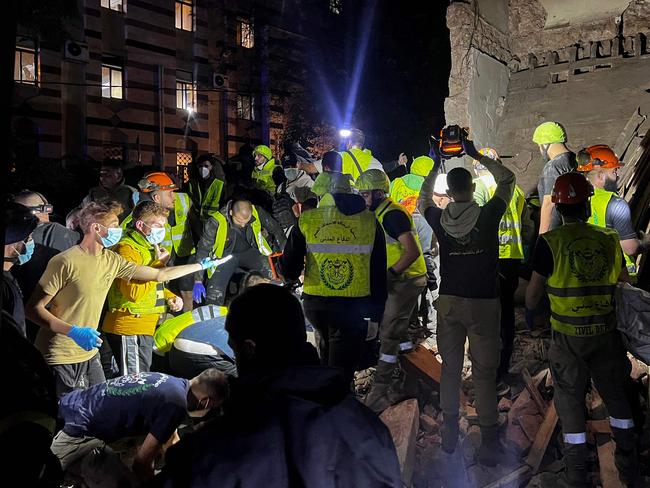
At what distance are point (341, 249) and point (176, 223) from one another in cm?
352

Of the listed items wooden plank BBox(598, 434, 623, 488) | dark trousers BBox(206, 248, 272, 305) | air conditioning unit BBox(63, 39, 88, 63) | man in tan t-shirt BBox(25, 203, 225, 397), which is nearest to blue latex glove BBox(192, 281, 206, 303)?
dark trousers BBox(206, 248, 272, 305)

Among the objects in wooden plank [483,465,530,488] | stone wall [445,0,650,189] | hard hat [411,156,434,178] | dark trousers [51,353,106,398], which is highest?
stone wall [445,0,650,189]

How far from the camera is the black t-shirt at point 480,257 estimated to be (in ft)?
14.1

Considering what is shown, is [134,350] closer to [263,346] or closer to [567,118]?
[263,346]

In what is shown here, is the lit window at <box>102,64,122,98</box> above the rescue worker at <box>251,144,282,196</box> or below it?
above

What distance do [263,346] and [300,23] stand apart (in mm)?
27019

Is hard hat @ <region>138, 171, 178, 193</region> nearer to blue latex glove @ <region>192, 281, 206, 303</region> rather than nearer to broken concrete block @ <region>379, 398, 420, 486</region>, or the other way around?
blue latex glove @ <region>192, 281, 206, 303</region>

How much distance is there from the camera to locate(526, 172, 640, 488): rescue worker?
3932 mm

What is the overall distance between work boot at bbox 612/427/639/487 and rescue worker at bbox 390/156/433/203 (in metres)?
3.91

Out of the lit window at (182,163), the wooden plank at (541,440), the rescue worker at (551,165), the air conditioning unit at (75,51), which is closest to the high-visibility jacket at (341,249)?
the rescue worker at (551,165)

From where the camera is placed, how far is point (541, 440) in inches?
181

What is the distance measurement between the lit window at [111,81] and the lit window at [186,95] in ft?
8.05

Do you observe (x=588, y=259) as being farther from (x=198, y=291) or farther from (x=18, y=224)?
(x=198, y=291)

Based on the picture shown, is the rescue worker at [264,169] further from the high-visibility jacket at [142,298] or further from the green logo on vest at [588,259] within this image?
the green logo on vest at [588,259]
